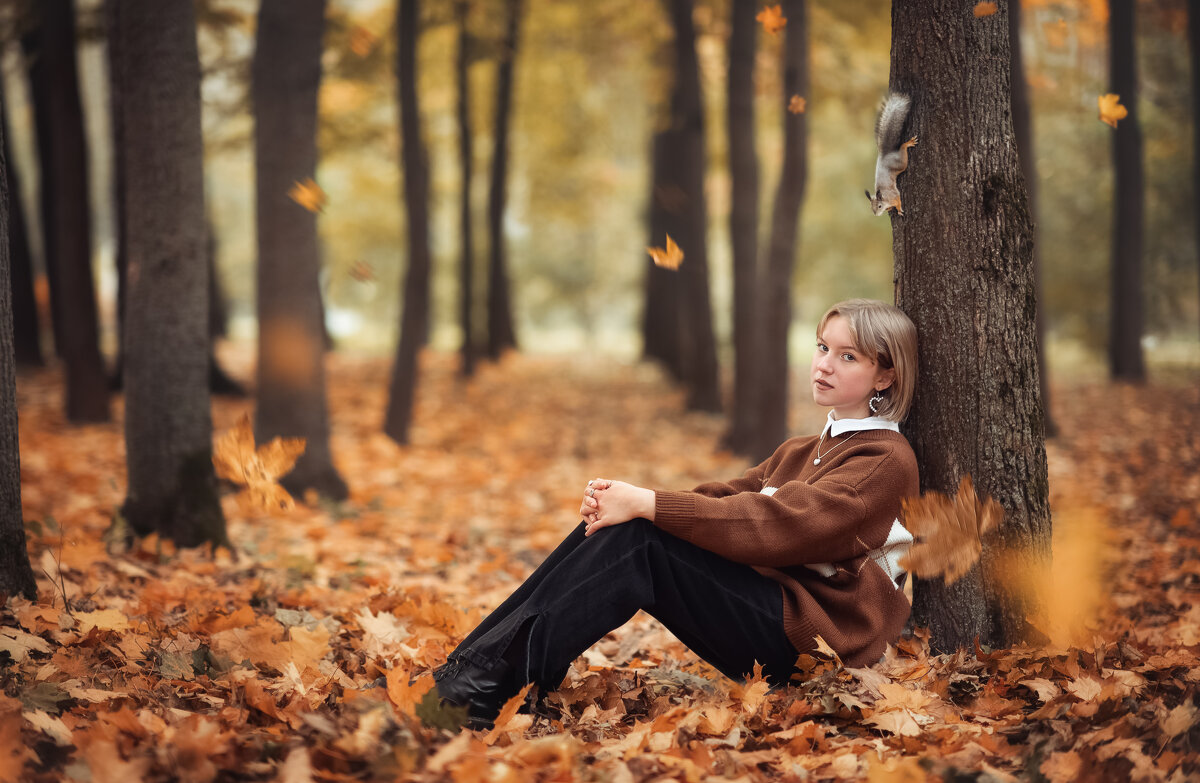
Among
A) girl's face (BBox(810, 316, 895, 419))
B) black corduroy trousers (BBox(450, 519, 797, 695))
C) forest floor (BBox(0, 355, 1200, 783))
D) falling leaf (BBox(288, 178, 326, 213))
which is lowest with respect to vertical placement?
forest floor (BBox(0, 355, 1200, 783))

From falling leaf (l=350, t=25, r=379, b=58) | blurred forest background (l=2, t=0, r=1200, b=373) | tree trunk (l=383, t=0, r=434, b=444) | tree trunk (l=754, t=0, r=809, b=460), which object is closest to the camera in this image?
tree trunk (l=754, t=0, r=809, b=460)

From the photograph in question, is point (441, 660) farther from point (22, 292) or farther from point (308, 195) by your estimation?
point (22, 292)

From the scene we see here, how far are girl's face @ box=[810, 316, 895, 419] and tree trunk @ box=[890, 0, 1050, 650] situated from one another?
252mm

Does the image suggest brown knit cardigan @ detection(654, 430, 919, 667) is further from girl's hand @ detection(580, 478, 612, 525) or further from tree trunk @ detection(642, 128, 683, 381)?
tree trunk @ detection(642, 128, 683, 381)

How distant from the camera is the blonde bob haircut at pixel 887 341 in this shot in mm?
2803

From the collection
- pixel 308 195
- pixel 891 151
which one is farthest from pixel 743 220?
pixel 891 151

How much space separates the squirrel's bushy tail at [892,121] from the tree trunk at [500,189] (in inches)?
380

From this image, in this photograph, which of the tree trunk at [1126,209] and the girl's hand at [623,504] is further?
the tree trunk at [1126,209]

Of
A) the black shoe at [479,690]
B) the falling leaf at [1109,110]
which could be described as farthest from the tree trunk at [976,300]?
the black shoe at [479,690]

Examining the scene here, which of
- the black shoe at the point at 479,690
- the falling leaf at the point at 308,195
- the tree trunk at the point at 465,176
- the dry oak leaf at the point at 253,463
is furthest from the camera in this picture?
the tree trunk at the point at 465,176

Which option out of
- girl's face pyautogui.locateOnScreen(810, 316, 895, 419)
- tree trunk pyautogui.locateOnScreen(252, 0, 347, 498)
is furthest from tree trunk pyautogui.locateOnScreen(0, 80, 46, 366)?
girl's face pyautogui.locateOnScreen(810, 316, 895, 419)

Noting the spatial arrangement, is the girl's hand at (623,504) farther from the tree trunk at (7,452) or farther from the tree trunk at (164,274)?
the tree trunk at (164,274)

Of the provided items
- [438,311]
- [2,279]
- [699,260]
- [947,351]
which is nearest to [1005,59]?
[947,351]

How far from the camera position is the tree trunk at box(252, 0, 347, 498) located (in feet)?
19.7
